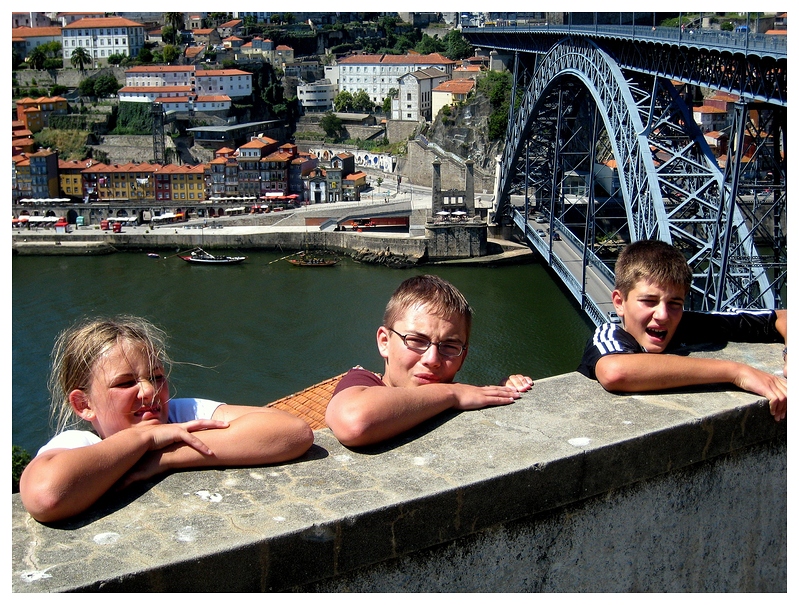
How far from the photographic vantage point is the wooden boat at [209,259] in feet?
61.8

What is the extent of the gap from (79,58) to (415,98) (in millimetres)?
11543

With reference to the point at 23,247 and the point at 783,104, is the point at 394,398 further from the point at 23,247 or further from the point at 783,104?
the point at 23,247

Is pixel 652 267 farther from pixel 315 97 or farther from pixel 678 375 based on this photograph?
pixel 315 97

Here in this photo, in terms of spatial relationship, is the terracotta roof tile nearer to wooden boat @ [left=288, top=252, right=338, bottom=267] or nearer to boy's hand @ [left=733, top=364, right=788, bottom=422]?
boy's hand @ [left=733, top=364, right=788, bottom=422]

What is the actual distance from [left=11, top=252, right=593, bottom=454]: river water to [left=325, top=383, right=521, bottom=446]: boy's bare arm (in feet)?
24.2

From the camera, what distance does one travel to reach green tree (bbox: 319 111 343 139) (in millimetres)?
29109

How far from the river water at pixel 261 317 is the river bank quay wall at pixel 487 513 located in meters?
7.37

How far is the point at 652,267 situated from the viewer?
5.45 feet

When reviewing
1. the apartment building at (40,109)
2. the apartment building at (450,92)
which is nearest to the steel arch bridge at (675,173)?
the apartment building at (450,92)

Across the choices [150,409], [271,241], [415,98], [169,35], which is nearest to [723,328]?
[150,409]

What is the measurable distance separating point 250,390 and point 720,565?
9.71 metres

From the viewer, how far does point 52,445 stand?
1.21 meters

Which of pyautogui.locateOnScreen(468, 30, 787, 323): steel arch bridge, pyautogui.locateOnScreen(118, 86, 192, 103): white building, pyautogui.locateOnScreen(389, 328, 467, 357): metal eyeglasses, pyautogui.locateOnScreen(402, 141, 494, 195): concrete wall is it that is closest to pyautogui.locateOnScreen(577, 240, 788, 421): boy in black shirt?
pyautogui.locateOnScreen(389, 328, 467, 357): metal eyeglasses

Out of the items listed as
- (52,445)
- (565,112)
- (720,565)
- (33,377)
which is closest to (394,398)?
(52,445)
